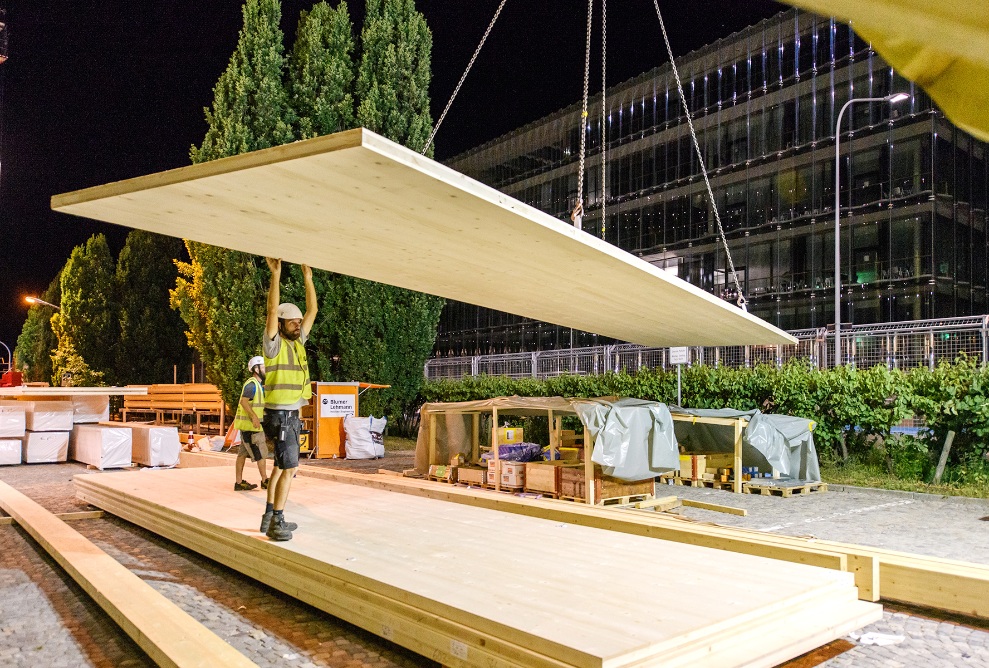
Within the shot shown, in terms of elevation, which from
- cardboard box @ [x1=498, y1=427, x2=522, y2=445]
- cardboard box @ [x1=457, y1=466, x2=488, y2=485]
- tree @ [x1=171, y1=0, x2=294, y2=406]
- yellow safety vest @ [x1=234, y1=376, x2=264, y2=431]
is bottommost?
cardboard box @ [x1=457, y1=466, x2=488, y2=485]

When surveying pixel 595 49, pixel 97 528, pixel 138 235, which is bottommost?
pixel 97 528

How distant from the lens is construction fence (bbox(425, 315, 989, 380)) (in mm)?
18594

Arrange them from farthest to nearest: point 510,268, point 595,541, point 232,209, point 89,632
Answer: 1. point 510,268
2. point 595,541
3. point 232,209
4. point 89,632

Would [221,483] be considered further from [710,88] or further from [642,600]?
[710,88]

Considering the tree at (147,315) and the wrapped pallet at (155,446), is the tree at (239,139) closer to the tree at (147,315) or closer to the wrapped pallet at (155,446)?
the wrapped pallet at (155,446)

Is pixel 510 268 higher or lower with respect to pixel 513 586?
higher

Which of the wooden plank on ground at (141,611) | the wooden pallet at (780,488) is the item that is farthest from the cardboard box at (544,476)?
the wooden plank on ground at (141,611)

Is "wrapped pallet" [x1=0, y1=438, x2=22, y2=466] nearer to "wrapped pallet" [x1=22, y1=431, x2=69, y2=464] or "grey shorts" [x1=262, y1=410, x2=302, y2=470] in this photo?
"wrapped pallet" [x1=22, y1=431, x2=69, y2=464]

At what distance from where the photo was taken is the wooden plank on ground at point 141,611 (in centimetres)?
401

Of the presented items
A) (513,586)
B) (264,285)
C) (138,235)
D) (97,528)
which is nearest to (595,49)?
(264,285)

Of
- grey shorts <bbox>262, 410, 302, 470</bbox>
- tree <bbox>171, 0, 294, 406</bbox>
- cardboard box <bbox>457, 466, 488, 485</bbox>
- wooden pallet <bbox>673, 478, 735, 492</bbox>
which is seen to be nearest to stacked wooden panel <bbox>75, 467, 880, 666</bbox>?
grey shorts <bbox>262, 410, 302, 470</bbox>

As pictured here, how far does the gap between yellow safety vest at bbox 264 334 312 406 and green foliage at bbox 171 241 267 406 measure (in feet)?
53.5

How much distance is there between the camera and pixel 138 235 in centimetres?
4088

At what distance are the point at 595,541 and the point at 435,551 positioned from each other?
1.46m
